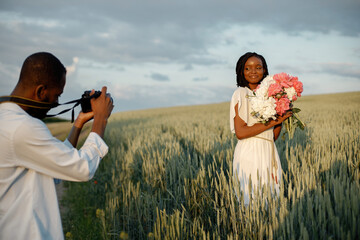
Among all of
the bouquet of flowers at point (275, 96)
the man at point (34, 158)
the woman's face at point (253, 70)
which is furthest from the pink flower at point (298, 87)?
the man at point (34, 158)

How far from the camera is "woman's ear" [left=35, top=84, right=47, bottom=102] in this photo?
1353 mm

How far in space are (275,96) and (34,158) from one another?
5.90ft

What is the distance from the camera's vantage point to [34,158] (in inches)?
48.6

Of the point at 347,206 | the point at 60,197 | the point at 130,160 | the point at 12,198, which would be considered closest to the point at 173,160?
the point at 130,160

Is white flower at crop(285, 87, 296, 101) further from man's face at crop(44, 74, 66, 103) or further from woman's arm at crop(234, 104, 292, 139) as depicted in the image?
man's face at crop(44, 74, 66, 103)

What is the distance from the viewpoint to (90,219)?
12.9ft

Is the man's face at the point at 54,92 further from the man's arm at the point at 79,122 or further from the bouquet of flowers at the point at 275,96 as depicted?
the bouquet of flowers at the point at 275,96

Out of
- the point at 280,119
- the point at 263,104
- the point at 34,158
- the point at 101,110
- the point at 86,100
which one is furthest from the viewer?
the point at 280,119

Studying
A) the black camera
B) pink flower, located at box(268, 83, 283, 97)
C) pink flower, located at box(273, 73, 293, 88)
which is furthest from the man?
pink flower, located at box(273, 73, 293, 88)

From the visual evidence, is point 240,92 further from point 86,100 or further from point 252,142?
point 86,100

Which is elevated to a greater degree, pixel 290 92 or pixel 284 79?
pixel 284 79

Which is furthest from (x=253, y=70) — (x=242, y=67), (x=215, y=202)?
(x=215, y=202)

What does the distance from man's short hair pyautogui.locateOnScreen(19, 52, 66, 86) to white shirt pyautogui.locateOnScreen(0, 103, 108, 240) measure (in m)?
0.15

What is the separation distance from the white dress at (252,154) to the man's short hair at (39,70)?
1.47 m
